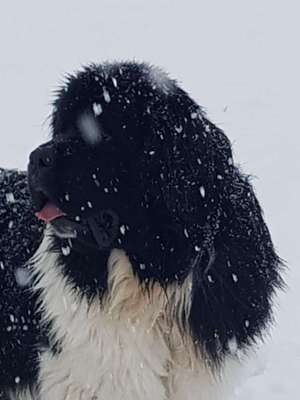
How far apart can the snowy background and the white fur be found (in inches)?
74.8

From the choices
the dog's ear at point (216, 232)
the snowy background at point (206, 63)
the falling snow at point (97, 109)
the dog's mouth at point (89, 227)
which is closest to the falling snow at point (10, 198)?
the dog's mouth at point (89, 227)

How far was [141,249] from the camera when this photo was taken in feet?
11.4

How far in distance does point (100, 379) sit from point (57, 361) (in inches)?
7.9

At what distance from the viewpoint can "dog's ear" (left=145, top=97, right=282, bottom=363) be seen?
346 cm

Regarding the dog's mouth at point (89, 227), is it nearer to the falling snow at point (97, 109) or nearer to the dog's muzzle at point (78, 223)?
the dog's muzzle at point (78, 223)

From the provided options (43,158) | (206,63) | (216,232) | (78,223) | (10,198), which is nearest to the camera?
(43,158)

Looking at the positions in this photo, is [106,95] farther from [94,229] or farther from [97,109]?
[94,229]

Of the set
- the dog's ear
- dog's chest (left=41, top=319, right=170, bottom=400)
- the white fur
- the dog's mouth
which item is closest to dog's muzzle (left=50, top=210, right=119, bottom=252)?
the dog's mouth

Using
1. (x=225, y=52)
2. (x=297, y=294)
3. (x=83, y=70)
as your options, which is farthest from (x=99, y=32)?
(x=83, y=70)

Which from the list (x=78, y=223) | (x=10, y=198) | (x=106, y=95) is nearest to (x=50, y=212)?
(x=78, y=223)

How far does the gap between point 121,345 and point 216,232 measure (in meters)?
0.59

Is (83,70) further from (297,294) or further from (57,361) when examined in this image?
(297,294)

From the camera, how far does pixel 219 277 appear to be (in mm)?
3604

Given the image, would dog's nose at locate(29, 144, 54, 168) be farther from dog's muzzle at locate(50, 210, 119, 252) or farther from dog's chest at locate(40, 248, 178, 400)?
dog's chest at locate(40, 248, 178, 400)
